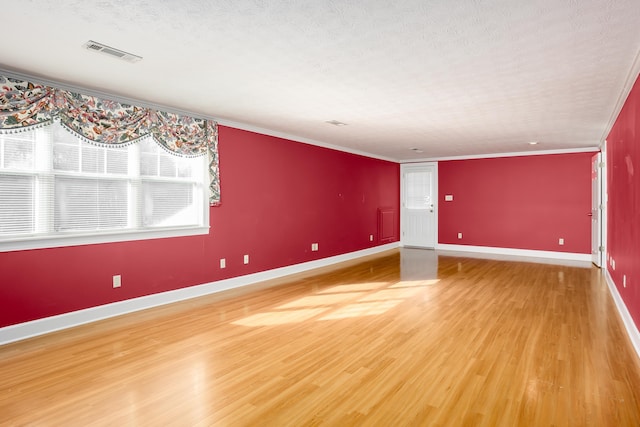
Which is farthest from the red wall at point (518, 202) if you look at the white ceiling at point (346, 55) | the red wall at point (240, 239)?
the white ceiling at point (346, 55)

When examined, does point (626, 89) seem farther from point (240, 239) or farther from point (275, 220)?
point (240, 239)

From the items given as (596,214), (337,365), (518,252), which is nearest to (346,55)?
(337,365)

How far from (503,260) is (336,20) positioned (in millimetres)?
6652

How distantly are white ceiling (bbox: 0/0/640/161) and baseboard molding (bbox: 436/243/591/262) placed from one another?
3747 millimetres

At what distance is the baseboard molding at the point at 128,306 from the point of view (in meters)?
Answer: 3.29

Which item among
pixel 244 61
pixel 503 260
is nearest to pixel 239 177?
pixel 244 61

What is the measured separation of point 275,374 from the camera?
258cm

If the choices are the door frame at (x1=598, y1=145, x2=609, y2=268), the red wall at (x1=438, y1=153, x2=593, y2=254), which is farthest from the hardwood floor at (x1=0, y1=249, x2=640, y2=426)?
the red wall at (x1=438, y1=153, x2=593, y2=254)

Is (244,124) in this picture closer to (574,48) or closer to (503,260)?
(574,48)

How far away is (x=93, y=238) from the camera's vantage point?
12.4ft

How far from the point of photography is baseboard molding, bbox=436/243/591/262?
7477 mm

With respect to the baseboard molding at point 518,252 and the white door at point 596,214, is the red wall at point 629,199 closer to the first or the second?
the white door at point 596,214

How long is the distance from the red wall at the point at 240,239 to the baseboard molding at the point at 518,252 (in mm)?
2004

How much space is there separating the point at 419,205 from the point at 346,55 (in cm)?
712
